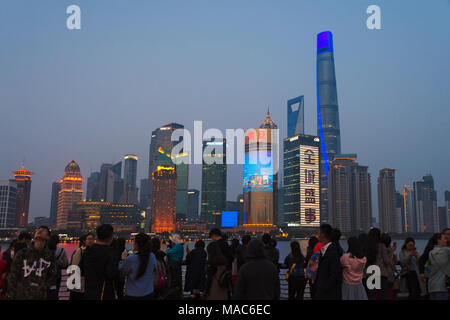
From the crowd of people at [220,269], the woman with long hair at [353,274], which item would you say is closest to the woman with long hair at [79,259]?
the crowd of people at [220,269]

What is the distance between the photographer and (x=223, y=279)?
758 cm

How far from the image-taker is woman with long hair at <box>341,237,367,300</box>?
23.5ft

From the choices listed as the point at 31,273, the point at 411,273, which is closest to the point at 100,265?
the point at 31,273

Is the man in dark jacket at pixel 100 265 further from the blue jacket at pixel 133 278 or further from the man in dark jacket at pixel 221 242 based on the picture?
the man in dark jacket at pixel 221 242

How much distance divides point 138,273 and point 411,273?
6.57m

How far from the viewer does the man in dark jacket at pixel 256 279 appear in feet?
18.7

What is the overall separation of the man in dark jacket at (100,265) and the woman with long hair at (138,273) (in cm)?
22

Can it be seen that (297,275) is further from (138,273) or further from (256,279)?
(138,273)

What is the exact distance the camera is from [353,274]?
7191mm

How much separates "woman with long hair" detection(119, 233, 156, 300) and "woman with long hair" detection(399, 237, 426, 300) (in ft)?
20.3
